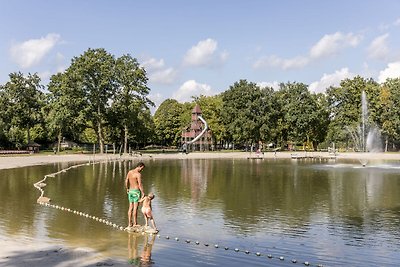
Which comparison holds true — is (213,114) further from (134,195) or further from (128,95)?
(134,195)

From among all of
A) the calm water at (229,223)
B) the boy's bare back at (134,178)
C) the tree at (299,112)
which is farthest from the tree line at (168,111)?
the boy's bare back at (134,178)

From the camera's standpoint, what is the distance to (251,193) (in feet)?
86.7

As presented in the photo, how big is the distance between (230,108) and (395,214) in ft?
275

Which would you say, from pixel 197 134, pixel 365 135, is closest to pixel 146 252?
pixel 365 135

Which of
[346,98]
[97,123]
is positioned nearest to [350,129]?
[346,98]

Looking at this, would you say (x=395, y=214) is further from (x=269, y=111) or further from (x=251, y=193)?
(x=269, y=111)

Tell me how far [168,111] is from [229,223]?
107283 mm

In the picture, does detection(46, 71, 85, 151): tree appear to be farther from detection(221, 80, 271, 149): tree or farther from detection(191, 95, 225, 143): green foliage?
detection(191, 95, 225, 143): green foliage

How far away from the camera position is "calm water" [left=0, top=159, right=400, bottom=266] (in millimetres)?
12672

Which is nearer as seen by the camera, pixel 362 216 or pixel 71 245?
pixel 71 245

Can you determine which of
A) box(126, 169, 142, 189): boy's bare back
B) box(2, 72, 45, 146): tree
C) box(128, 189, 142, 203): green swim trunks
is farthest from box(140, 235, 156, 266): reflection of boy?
box(2, 72, 45, 146): tree

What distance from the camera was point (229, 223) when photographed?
17359mm

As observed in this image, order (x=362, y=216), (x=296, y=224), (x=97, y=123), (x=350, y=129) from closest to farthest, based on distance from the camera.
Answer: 1. (x=296, y=224)
2. (x=362, y=216)
3. (x=97, y=123)
4. (x=350, y=129)

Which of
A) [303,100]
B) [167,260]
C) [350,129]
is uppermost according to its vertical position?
[303,100]
